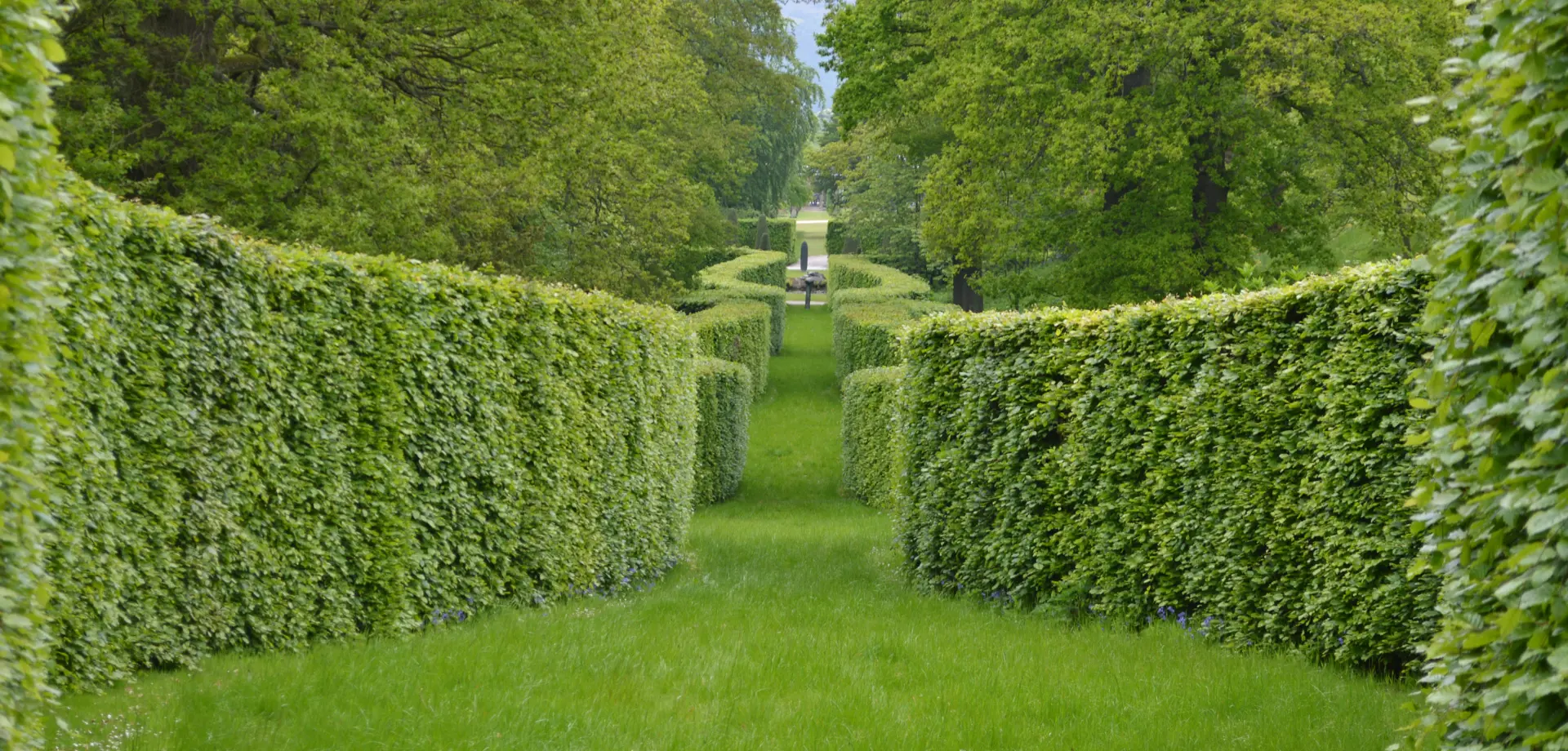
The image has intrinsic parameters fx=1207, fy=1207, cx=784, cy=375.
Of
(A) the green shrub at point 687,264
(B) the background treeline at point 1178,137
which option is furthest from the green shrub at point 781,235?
(B) the background treeline at point 1178,137

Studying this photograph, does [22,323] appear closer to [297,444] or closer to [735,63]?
[297,444]

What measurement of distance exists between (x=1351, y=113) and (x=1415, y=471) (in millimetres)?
16111

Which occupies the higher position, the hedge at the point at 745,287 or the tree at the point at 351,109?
the tree at the point at 351,109

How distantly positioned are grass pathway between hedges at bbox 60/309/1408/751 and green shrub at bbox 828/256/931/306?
24.1 metres

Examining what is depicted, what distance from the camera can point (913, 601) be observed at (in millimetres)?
10805

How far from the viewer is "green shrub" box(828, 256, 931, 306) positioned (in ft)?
113

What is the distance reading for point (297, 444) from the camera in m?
7.58

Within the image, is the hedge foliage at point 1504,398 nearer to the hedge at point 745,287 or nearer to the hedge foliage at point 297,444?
the hedge foliage at point 297,444

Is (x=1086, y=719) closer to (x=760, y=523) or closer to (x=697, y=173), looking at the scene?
(x=760, y=523)

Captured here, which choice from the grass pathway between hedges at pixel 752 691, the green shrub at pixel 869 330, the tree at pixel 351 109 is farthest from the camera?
the green shrub at pixel 869 330

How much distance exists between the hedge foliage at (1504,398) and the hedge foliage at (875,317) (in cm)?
1494

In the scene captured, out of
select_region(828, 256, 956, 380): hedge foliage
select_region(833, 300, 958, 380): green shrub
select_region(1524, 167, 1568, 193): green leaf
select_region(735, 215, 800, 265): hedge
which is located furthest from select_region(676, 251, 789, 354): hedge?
select_region(1524, 167, 1568, 193): green leaf

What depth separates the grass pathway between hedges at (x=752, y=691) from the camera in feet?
19.7

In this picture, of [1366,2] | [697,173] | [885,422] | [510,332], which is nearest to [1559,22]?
[510,332]
